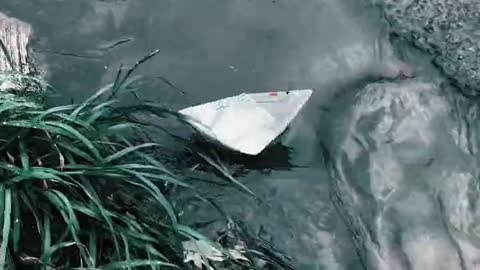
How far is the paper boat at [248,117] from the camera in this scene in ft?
7.55

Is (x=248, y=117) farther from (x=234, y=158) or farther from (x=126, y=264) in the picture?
(x=126, y=264)

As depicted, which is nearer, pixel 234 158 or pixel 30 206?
pixel 30 206

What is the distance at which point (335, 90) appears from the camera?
2.51m

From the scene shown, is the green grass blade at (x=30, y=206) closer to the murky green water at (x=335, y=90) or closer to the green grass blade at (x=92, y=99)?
the green grass blade at (x=92, y=99)

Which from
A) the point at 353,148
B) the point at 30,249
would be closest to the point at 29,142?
the point at 30,249

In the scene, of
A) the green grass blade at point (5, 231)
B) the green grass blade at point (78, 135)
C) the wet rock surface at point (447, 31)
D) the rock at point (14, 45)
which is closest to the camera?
the green grass blade at point (5, 231)

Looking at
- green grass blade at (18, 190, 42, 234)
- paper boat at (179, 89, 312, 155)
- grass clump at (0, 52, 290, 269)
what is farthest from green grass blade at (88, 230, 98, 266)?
paper boat at (179, 89, 312, 155)

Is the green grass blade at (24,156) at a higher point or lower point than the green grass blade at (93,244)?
higher

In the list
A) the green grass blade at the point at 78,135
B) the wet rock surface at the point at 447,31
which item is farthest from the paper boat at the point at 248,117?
the wet rock surface at the point at 447,31

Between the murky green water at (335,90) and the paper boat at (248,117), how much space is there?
0.07 m

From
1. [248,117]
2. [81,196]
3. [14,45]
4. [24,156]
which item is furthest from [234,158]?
[14,45]

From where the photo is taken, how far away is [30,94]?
2271mm

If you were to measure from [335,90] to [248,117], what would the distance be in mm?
318

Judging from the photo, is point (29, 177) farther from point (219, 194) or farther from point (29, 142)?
point (219, 194)
